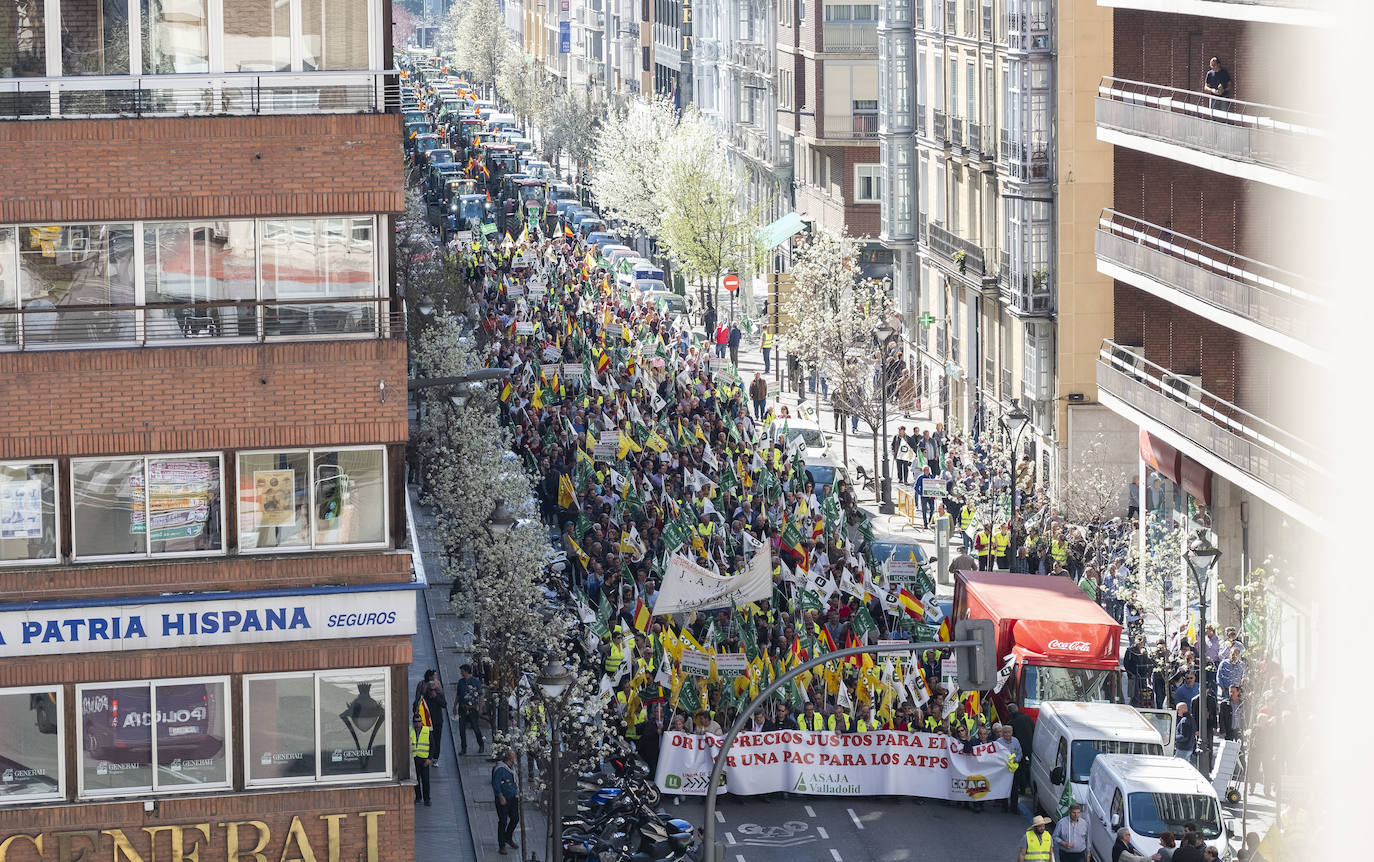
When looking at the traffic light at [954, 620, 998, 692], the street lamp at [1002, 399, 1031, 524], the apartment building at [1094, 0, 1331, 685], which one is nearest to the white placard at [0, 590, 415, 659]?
the traffic light at [954, 620, 998, 692]

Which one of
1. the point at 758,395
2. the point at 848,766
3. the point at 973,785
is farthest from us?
the point at 758,395

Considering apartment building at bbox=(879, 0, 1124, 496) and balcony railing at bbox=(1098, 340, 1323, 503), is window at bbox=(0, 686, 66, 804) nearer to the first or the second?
balcony railing at bbox=(1098, 340, 1323, 503)

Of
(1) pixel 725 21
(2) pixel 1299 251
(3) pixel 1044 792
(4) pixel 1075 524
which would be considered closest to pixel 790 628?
(3) pixel 1044 792

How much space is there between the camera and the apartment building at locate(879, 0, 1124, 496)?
58875 mm

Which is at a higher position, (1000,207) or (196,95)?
(196,95)

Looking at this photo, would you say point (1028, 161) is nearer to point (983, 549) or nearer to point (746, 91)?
point (983, 549)

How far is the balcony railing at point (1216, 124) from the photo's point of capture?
39.7 m

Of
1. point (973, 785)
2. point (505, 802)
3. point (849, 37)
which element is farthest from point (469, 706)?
point (849, 37)

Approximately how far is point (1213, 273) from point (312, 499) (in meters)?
22.8

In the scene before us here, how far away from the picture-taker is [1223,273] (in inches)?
1774

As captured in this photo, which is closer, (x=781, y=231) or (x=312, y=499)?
(x=312, y=499)

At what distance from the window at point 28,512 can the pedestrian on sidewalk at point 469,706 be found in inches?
475

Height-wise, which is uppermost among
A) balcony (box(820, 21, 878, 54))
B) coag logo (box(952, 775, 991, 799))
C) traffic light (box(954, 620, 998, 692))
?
balcony (box(820, 21, 878, 54))

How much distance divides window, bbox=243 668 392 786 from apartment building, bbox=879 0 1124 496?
106ft
